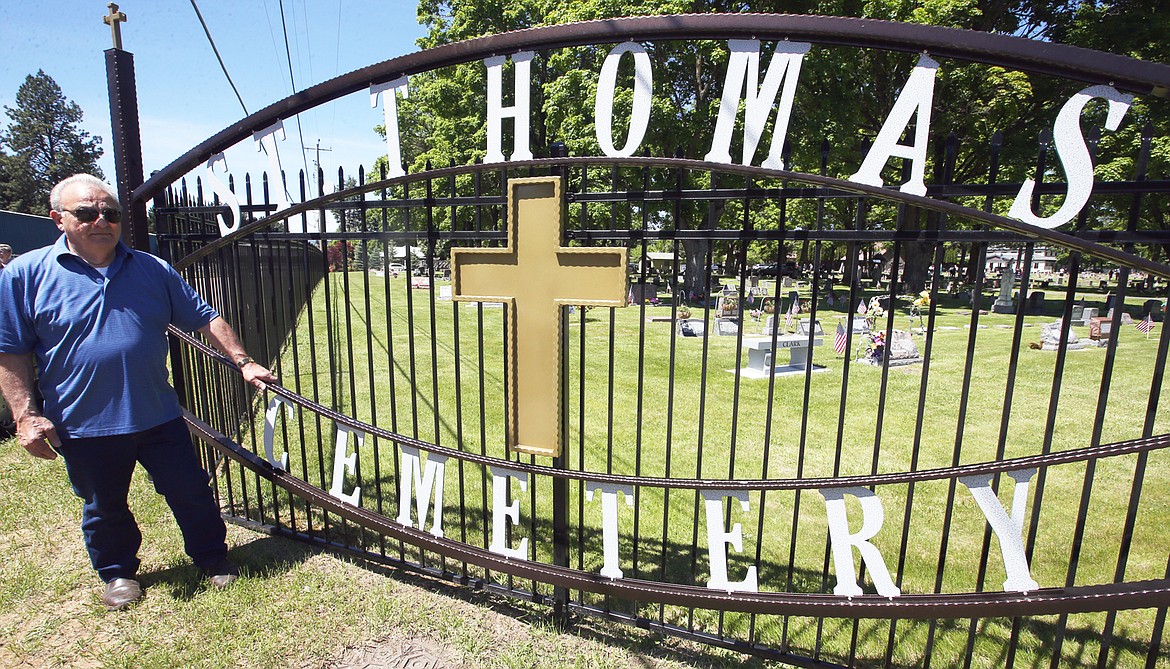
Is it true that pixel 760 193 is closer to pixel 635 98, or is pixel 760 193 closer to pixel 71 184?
pixel 635 98

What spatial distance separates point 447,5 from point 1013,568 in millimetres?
28750

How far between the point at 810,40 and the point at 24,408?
3.43 metres

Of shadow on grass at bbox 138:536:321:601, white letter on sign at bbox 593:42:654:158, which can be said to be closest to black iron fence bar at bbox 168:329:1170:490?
shadow on grass at bbox 138:536:321:601

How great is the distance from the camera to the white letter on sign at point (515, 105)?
2191 millimetres

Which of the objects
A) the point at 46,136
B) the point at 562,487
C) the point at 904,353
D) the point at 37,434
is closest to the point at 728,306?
the point at 904,353

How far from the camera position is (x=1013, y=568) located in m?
1.98

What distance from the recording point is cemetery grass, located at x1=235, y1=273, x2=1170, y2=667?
2670 millimetres

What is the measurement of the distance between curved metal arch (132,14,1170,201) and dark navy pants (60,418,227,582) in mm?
1766

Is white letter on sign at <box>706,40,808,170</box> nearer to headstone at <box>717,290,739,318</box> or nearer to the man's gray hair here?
the man's gray hair

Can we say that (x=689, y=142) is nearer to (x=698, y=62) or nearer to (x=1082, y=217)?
(x=698, y=62)

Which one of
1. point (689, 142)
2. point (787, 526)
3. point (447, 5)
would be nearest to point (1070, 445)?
point (787, 526)

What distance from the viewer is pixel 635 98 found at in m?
2.06

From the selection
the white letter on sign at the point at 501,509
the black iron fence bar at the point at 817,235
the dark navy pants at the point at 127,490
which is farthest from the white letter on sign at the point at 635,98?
the dark navy pants at the point at 127,490

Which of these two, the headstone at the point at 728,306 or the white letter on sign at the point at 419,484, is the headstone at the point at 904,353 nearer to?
the headstone at the point at 728,306
